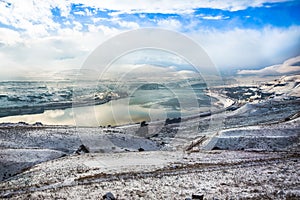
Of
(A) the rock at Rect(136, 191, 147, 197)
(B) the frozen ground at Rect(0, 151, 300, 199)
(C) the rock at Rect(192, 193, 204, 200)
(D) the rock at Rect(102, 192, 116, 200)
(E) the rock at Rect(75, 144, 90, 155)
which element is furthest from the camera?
(E) the rock at Rect(75, 144, 90, 155)

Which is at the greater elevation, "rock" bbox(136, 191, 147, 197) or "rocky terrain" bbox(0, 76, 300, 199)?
"rock" bbox(136, 191, 147, 197)

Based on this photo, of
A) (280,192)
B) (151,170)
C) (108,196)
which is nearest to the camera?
(108,196)

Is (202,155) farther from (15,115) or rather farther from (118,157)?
(15,115)

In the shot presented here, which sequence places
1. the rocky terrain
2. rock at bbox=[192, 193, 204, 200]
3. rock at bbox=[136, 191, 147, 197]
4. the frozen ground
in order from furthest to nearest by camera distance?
the rocky terrain, the frozen ground, rock at bbox=[136, 191, 147, 197], rock at bbox=[192, 193, 204, 200]

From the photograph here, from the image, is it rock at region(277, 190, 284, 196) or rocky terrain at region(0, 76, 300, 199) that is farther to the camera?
rocky terrain at region(0, 76, 300, 199)

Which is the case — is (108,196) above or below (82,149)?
above

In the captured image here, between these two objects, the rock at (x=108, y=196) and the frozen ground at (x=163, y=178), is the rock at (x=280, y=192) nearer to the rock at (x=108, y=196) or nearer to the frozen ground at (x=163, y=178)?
the frozen ground at (x=163, y=178)

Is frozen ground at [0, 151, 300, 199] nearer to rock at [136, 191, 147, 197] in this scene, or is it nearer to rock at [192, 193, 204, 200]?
rock at [136, 191, 147, 197]

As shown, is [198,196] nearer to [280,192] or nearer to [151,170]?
[280,192]

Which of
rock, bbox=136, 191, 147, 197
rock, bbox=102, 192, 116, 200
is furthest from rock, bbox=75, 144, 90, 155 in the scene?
rock, bbox=102, 192, 116, 200

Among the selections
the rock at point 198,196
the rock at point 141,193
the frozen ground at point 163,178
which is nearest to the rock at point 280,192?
the frozen ground at point 163,178

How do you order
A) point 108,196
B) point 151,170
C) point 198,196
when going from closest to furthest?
point 198,196, point 108,196, point 151,170

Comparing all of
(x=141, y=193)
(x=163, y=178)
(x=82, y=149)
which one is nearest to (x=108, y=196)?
(x=141, y=193)
